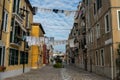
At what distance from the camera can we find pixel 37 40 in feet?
83.4

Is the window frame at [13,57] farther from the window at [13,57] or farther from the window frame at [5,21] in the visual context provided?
the window frame at [5,21]

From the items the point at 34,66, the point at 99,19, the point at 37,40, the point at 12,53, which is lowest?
the point at 34,66

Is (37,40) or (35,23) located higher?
(35,23)

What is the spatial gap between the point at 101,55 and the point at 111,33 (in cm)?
532

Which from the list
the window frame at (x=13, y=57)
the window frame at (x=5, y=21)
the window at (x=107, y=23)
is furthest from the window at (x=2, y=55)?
the window at (x=107, y=23)

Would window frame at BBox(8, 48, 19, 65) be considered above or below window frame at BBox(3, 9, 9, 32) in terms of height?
below

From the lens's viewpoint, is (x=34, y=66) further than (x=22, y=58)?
Yes

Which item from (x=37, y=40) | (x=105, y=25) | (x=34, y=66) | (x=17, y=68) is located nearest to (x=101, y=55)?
(x=105, y=25)

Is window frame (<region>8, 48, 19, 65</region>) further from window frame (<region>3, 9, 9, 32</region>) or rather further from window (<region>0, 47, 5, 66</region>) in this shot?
window frame (<region>3, 9, 9, 32</region>)

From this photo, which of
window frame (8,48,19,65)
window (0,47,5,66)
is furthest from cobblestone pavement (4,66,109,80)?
window (0,47,5,66)

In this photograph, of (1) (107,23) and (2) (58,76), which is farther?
(2) (58,76)

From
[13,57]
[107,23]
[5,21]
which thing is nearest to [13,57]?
[13,57]

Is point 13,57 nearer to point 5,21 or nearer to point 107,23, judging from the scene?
point 5,21

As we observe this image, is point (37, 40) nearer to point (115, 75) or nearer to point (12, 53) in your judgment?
point (12, 53)
